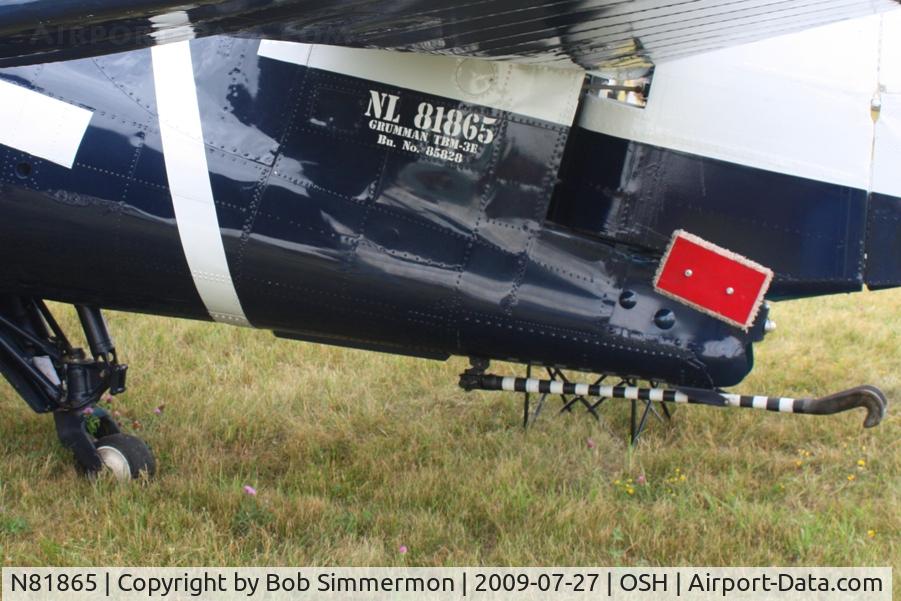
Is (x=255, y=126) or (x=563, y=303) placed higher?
(x=255, y=126)

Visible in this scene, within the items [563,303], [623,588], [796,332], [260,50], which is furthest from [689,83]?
[796,332]

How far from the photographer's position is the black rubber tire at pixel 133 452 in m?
4.97

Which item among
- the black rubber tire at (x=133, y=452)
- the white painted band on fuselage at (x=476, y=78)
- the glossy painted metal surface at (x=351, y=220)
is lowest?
the black rubber tire at (x=133, y=452)

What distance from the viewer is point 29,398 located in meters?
4.84

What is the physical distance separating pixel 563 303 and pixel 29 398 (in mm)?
2790

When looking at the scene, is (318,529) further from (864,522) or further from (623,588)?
(864,522)

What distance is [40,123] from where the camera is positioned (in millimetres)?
4242

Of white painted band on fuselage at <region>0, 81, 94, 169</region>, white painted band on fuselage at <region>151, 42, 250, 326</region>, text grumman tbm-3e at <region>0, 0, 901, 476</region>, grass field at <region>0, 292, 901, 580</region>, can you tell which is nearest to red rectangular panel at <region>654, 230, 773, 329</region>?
text grumman tbm-3e at <region>0, 0, 901, 476</region>

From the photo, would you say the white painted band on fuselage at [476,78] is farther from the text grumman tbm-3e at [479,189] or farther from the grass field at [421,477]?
the grass field at [421,477]

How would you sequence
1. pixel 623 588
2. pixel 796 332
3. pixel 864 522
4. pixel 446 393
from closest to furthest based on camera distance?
pixel 623 588 → pixel 864 522 → pixel 446 393 → pixel 796 332

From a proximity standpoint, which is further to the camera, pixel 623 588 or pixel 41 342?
pixel 41 342

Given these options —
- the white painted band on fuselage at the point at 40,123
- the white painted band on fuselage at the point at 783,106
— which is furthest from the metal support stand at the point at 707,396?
the white painted band on fuselage at the point at 40,123
